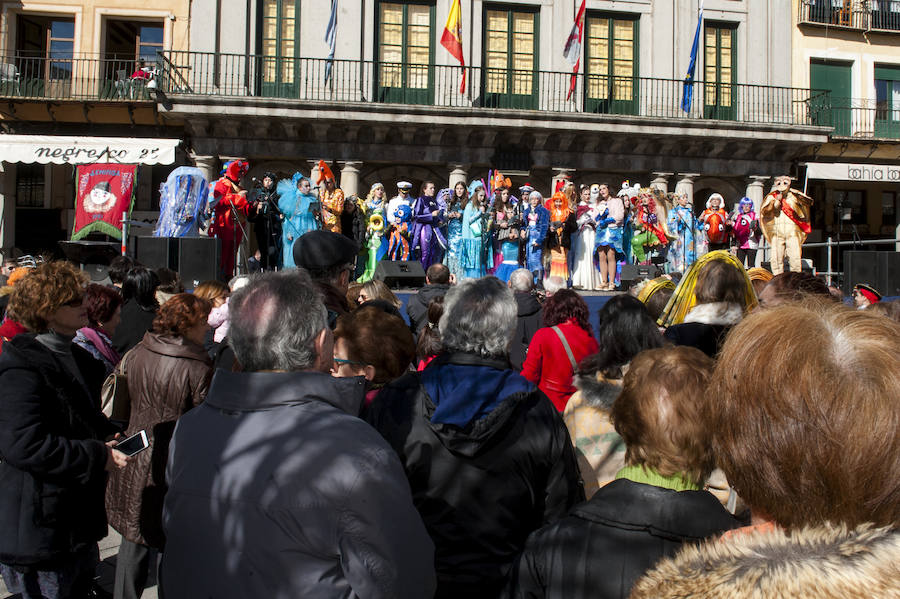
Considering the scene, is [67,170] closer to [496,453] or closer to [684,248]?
[684,248]

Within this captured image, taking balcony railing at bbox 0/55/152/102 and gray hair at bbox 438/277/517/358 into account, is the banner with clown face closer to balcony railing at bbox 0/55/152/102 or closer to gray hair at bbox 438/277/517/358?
balcony railing at bbox 0/55/152/102

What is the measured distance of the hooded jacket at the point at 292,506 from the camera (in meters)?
1.75

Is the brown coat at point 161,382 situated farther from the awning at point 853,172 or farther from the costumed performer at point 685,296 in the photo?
the awning at point 853,172

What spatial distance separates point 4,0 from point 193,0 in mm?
4701

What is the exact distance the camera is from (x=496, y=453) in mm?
2305

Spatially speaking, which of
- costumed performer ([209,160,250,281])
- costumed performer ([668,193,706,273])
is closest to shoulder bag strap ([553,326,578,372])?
costumed performer ([209,160,250,281])

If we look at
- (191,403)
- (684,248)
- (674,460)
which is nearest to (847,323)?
(674,460)

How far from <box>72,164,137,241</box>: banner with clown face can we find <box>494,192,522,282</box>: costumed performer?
26.3ft

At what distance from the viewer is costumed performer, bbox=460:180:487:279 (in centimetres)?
1341

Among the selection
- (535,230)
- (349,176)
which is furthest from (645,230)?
(349,176)

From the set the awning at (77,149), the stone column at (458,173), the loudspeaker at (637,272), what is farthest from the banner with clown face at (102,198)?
the loudspeaker at (637,272)

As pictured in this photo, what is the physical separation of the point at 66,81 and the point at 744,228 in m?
16.3

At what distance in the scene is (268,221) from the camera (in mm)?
12750

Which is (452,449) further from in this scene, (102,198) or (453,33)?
(453,33)
